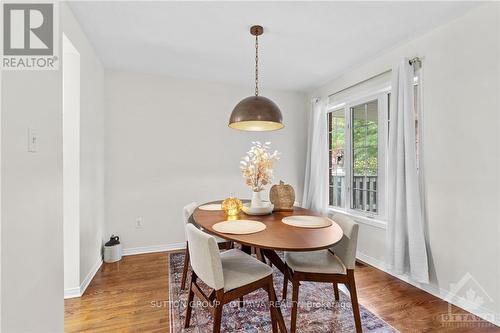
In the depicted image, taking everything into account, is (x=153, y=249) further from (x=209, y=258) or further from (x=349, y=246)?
(x=349, y=246)

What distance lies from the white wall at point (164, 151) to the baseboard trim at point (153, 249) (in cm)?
4

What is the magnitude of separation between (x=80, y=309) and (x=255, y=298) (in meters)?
1.47

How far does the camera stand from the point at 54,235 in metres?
1.47

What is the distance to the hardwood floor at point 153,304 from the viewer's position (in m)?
1.85

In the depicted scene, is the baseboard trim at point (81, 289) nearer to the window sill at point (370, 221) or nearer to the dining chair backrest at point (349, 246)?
the dining chair backrest at point (349, 246)

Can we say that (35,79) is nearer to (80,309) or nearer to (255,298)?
(80,309)

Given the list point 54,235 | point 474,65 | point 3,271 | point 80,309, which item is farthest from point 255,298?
point 474,65

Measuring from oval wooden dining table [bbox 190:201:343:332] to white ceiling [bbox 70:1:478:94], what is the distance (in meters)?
1.68

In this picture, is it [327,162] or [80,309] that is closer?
[80,309]

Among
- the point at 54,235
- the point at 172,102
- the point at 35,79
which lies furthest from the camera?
the point at 172,102

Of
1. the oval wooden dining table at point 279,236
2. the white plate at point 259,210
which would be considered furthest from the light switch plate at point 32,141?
the white plate at point 259,210

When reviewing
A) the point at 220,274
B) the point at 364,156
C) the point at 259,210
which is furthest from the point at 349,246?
the point at 364,156

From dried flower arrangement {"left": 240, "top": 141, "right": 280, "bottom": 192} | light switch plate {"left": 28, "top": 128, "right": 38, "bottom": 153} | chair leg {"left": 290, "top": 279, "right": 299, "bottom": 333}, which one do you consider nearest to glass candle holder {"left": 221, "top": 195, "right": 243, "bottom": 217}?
dried flower arrangement {"left": 240, "top": 141, "right": 280, "bottom": 192}

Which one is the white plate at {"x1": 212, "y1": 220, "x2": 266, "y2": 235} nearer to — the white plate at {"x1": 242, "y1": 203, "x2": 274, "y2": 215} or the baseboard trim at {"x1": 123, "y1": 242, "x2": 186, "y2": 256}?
the white plate at {"x1": 242, "y1": 203, "x2": 274, "y2": 215}
